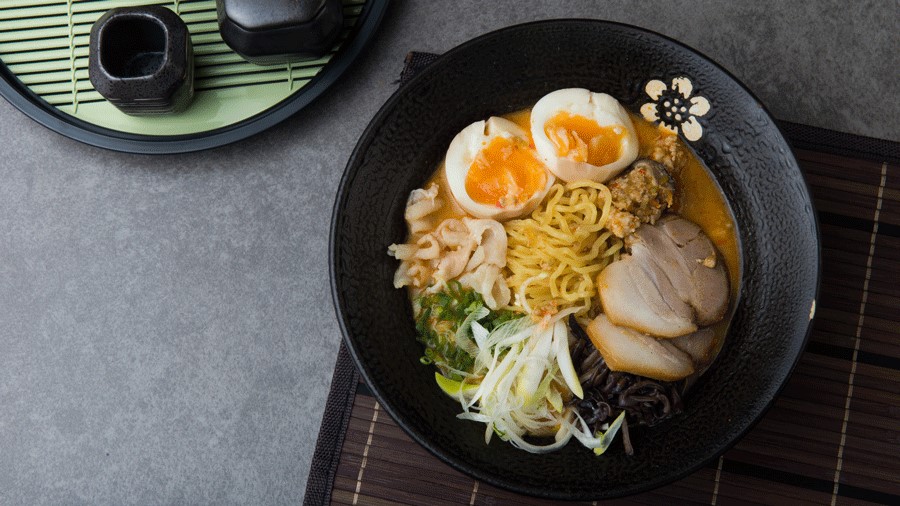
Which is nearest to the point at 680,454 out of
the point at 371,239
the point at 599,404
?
the point at 599,404

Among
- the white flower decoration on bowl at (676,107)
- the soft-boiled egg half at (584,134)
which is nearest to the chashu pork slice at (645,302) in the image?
the soft-boiled egg half at (584,134)

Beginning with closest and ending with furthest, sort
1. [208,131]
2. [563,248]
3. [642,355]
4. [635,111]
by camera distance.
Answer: [642,355]
[563,248]
[635,111]
[208,131]

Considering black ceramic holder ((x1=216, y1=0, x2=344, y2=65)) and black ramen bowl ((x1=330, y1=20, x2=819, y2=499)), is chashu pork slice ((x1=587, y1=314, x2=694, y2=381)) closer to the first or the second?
black ramen bowl ((x1=330, y1=20, x2=819, y2=499))

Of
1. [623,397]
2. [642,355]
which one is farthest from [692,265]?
[623,397]

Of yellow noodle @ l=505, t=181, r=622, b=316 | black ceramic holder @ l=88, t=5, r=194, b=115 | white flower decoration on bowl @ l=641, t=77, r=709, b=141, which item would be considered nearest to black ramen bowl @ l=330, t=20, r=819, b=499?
white flower decoration on bowl @ l=641, t=77, r=709, b=141

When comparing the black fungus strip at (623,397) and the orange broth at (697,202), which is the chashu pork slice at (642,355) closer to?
the black fungus strip at (623,397)

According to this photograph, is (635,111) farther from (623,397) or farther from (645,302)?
(623,397)
